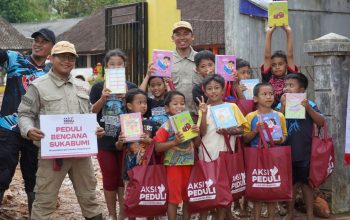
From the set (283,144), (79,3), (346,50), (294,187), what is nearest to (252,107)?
(283,144)

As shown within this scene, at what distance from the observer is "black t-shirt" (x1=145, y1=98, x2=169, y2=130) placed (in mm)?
6301

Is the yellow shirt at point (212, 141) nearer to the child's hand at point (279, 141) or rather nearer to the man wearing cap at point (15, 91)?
the child's hand at point (279, 141)

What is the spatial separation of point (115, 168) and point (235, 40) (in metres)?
2.87

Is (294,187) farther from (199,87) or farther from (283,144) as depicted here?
(199,87)

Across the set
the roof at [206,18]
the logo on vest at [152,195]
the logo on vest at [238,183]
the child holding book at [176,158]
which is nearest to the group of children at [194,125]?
the child holding book at [176,158]

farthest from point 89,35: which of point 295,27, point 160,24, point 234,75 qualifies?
point 234,75

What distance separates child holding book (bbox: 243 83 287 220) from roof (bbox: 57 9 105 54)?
28.9 meters

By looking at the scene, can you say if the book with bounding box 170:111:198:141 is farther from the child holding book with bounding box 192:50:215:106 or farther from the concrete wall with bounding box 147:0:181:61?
the concrete wall with bounding box 147:0:181:61

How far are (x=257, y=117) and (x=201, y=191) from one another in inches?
38.2

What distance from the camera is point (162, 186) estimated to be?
592 centimetres

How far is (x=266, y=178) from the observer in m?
6.11

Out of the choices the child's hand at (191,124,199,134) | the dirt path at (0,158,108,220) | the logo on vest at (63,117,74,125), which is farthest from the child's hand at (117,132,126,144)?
the dirt path at (0,158,108,220)

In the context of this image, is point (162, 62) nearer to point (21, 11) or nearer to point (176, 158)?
point (176, 158)

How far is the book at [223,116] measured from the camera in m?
5.94
